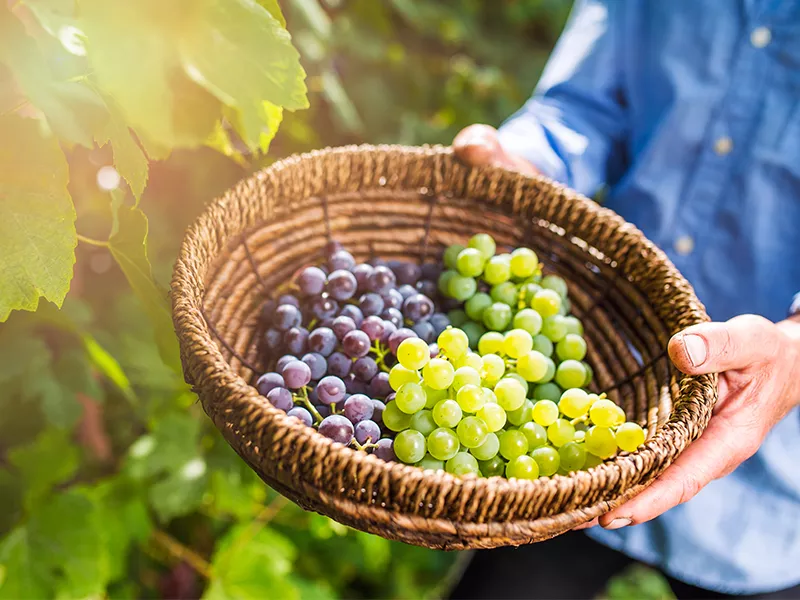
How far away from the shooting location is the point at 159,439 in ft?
4.04

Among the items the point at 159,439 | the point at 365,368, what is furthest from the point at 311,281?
the point at 159,439

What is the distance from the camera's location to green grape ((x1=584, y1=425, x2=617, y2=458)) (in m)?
0.72

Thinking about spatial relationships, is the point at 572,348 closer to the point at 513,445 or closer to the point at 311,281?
the point at 513,445

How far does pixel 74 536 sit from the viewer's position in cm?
111

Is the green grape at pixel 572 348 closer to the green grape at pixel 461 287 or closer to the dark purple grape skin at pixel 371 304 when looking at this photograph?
the green grape at pixel 461 287

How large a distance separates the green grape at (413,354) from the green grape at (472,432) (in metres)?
0.08

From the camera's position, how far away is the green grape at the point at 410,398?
0.73 metres

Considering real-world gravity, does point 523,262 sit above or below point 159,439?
above

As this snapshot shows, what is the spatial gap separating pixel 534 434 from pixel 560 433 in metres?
0.03

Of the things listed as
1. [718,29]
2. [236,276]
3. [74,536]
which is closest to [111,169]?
[236,276]

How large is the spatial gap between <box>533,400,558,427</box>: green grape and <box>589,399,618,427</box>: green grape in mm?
43

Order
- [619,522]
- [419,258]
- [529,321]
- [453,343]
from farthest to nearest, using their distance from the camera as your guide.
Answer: [419,258]
[529,321]
[453,343]
[619,522]

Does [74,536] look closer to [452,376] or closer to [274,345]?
[274,345]

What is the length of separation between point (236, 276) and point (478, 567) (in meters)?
0.84
